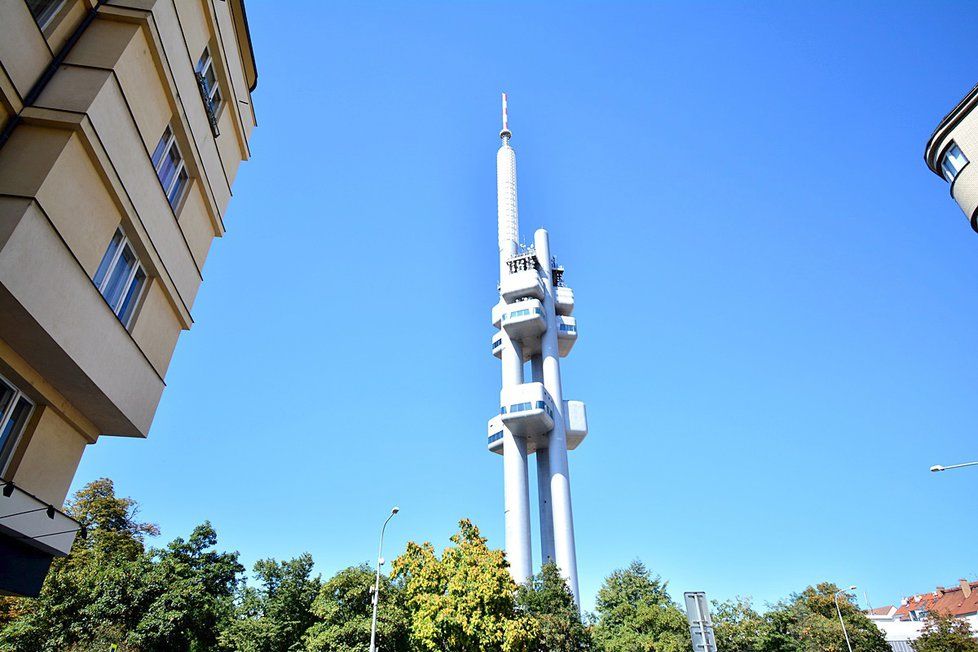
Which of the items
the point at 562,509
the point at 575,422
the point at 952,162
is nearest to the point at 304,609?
the point at 562,509

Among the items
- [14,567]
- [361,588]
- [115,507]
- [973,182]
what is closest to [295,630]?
[361,588]

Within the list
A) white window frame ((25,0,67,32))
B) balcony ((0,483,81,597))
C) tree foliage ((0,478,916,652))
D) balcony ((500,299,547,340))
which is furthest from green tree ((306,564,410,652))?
balcony ((500,299,547,340))

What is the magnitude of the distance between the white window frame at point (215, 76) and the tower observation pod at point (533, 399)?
165 feet

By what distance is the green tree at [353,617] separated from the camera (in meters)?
30.7

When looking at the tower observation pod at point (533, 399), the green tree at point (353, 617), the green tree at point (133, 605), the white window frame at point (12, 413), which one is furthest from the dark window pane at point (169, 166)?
the tower observation pod at point (533, 399)

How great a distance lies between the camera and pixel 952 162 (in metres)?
30.7

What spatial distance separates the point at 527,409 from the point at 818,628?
32.1 m

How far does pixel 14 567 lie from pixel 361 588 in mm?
26180

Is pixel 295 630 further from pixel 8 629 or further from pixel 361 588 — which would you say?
pixel 8 629

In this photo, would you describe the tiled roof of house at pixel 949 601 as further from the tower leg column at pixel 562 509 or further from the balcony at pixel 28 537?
the balcony at pixel 28 537

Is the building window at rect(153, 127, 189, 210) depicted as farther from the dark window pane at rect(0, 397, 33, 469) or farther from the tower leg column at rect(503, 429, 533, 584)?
the tower leg column at rect(503, 429, 533, 584)

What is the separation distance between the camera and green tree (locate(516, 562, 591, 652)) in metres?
35.0

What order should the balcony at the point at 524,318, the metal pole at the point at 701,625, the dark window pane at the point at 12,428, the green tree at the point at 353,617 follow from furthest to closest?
1. the balcony at the point at 524,318
2. the green tree at the point at 353,617
3. the metal pole at the point at 701,625
4. the dark window pane at the point at 12,428

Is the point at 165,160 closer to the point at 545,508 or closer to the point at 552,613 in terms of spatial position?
the point at 552,613
